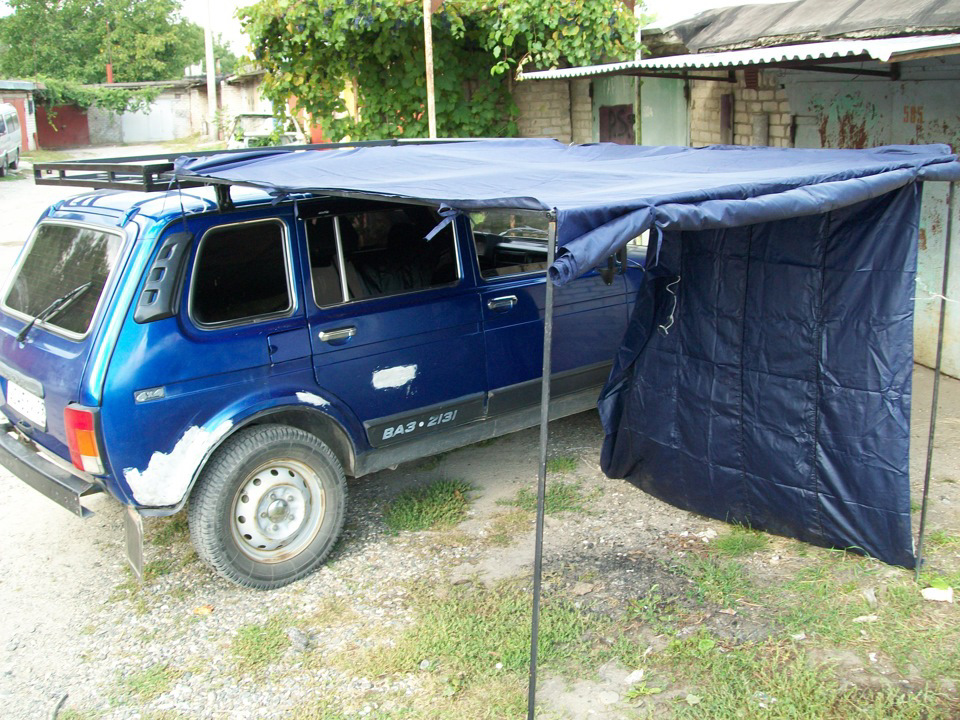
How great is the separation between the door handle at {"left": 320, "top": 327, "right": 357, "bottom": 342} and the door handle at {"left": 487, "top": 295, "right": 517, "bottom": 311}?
0.86 m

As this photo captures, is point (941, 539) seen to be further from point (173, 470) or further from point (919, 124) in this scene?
point (173, 470)

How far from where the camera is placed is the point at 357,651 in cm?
386

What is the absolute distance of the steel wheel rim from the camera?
14.1ft

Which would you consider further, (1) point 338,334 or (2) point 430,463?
(2) point 430,463

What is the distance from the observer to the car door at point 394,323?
14.7 feet

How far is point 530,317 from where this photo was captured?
5176 millimetres

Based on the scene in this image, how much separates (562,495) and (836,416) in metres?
1.65

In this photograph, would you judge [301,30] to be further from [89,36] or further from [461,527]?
[89,36]

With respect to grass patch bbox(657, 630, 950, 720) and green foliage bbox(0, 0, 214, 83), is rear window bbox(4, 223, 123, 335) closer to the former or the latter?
grass patch bbox(657, 630, 950, 720)

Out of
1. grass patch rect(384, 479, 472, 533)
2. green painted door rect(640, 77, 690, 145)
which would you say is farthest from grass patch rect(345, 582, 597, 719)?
green painted door rect(640, 77, 690, 145)

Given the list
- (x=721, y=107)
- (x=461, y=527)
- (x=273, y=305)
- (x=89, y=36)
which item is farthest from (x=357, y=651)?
(x=89, y=36)

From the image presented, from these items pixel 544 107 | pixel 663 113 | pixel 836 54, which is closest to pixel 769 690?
pixel 836 54

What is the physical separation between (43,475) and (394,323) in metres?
1.82

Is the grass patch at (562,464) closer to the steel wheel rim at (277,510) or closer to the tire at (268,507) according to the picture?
the tire at (268,507)
